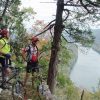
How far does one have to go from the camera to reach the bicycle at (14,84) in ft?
30.7

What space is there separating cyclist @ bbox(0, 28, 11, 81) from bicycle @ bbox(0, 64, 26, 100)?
116 mm

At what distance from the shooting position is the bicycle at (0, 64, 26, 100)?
9.35 meters

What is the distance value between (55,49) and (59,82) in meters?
11.8

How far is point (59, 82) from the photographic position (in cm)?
2523

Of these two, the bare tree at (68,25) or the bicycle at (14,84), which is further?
the bare tree at (68,25)

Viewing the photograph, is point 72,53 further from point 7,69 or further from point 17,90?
point 7,69

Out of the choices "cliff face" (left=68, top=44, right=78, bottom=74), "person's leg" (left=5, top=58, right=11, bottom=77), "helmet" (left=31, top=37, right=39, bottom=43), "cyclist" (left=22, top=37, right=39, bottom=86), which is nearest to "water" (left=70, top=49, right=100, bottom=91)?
"cliff face" (left=68, top=44, right=78, bottom=74)

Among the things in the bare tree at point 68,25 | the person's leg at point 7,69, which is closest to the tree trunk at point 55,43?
the bare tree at point 68,25

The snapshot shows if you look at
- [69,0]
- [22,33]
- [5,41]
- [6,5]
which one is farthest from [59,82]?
[5,41]

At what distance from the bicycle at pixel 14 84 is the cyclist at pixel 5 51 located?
12cm

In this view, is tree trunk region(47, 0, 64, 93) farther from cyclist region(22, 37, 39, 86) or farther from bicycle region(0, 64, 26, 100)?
bicycle region(0, 64, 26, 100)

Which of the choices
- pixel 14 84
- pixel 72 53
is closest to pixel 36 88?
pixel 14 84

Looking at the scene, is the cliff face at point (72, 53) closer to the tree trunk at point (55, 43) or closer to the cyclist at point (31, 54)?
the tree trunk at point (55, 43)

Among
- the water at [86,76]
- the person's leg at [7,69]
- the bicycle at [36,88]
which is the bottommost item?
the water at [86,76]
